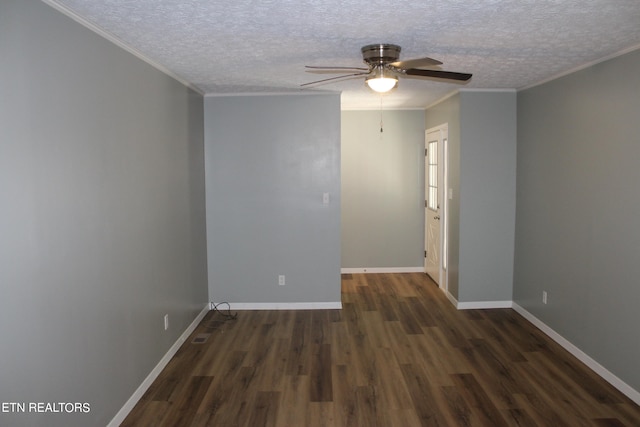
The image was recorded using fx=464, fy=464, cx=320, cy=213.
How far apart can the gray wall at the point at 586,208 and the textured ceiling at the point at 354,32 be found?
0.33 meters

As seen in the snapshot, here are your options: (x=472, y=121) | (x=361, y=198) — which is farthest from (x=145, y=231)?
(x=361, y=198)

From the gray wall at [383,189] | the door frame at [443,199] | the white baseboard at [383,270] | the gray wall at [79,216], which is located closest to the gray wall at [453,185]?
the door frame at [443,199]

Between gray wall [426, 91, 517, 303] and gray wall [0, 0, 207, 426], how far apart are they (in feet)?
10.2

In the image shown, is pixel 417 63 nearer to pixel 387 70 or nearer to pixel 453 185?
pixel 387 70

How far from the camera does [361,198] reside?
6977mm

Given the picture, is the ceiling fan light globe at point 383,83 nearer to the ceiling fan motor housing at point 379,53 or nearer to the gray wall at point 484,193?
the ceiling fan motor housing at point 379,53

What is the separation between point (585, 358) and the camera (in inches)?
150

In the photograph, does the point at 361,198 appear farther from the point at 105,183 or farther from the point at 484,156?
the point at 105,183

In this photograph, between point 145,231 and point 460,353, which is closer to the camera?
point 145,231

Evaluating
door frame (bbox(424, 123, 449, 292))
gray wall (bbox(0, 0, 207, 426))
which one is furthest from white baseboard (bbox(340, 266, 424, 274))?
gray wall (bbox(0, 0, 207, 426))

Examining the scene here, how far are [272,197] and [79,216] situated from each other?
2.89 meters

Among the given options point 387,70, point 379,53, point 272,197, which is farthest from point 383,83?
point 272,197

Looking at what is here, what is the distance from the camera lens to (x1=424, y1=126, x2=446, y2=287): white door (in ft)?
19.8

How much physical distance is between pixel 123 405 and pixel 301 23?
2.65 metres
